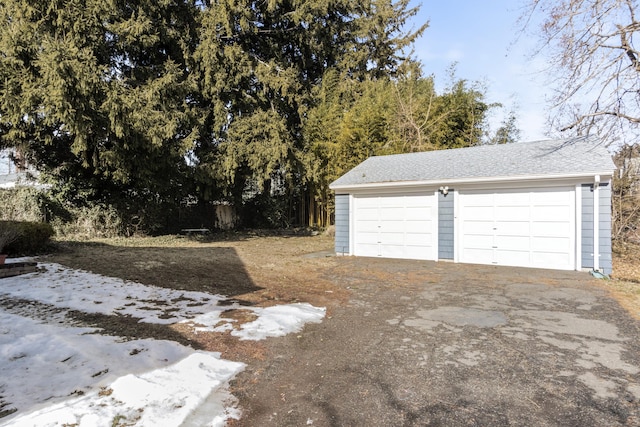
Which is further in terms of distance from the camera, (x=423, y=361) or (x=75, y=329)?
(x=75, y=329)

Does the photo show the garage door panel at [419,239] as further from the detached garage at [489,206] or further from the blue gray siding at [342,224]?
the blue gray siding at [342,224]

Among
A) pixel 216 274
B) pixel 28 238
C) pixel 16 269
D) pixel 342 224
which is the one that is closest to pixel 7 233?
pixel 28 238

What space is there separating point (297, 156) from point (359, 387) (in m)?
13.0

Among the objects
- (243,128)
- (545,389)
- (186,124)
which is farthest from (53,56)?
(545,389)

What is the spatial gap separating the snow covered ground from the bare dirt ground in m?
0.24

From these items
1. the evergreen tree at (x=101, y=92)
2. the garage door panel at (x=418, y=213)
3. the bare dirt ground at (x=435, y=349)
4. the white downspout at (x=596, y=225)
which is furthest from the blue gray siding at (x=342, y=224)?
the evergreen tree at (x=101, y=92)

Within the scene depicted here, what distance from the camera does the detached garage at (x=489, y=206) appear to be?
7480 millimetres

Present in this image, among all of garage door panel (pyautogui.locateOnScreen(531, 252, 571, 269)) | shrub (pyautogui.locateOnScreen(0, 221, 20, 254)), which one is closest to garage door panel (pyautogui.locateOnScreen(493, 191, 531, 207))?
garage door panel (pyautogui.locateOnScreen(531, 252, 571, 269))

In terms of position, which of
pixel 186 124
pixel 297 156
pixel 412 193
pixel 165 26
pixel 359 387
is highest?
pixel 165 26

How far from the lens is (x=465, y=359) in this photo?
3383mm

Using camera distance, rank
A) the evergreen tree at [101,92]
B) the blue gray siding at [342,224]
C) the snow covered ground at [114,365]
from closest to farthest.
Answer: the snow covered ground at [114,365] → the evergreen tree at [101,92] → the blue gray siding at [342,224]

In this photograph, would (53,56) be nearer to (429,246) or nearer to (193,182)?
(193,182)

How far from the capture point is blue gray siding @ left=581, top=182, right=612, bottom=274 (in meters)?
7.26

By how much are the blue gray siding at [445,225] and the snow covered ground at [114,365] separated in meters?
5.17
